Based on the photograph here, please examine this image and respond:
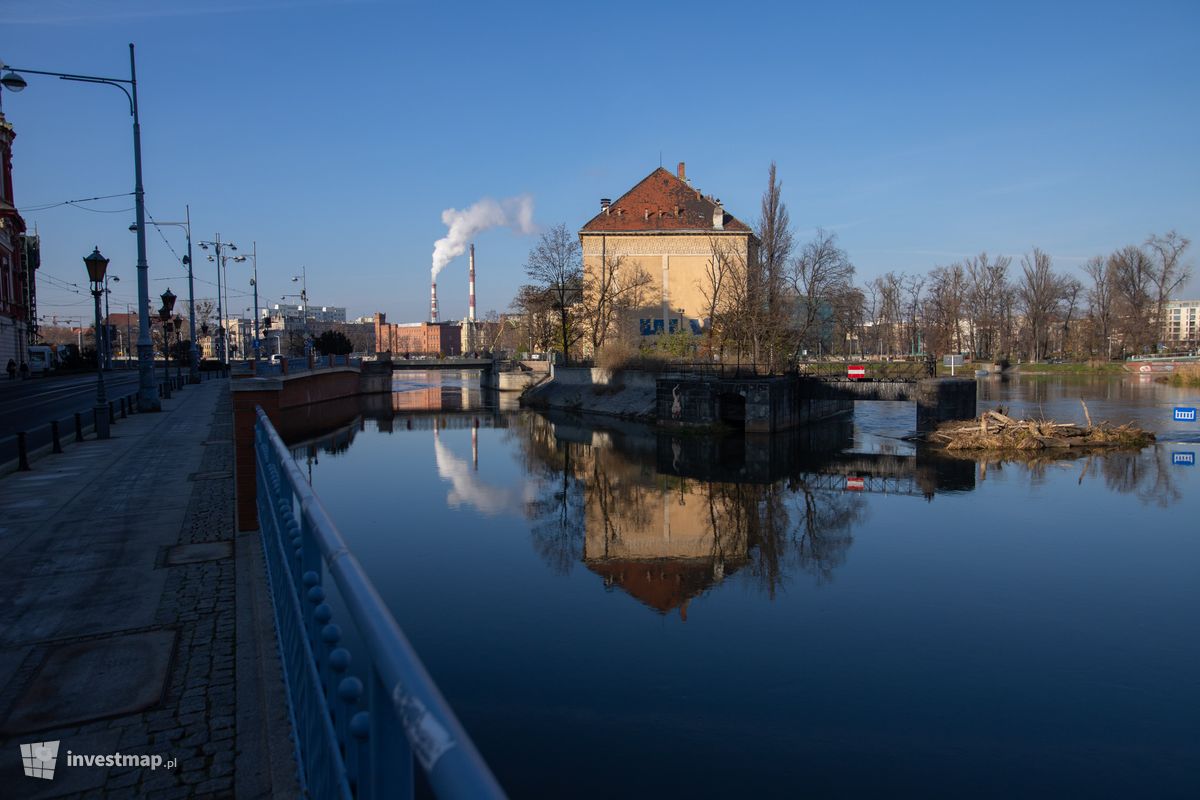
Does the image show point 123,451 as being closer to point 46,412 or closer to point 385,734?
point 46,412

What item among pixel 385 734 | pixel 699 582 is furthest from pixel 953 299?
pixel 385 734

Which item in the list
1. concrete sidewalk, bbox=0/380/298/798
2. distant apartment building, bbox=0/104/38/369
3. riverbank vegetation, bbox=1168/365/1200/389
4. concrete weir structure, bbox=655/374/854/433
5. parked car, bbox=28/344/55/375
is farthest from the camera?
parked car, bbox=28/344/55/375

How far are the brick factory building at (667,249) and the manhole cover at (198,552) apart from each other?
46866mm

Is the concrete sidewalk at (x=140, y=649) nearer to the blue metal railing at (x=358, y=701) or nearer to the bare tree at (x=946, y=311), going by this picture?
the blue metal railing at (x=358, y=701)

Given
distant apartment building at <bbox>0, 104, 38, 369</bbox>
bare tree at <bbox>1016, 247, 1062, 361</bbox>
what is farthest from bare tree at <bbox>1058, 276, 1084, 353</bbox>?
distant apartment building at <bbox>0, 104, 38, 369</bbox>

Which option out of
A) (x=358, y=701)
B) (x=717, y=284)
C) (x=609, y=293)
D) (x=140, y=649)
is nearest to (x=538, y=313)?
(x=609, y=293)

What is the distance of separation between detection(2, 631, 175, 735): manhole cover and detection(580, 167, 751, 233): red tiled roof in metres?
51.0

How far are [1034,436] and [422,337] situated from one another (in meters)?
134

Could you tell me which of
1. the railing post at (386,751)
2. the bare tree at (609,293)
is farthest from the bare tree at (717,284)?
the railing post at (386,751)

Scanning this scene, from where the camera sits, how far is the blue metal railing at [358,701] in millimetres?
1291

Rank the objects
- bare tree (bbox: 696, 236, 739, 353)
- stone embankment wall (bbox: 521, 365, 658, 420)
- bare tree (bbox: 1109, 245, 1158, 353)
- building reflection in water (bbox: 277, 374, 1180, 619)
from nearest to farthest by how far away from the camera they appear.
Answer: building reflection in water (bbox: 277, 374, 1180, 619)
stone embankment wall (bbox: 521, 365, 658, 420)
bare tree (bbox: 696, 236, 739, 353)
bare tree (bbox: 1109, 245, 1158, 353)

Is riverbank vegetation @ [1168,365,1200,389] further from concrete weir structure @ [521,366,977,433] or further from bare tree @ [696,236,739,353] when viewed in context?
bare tree @ [696,236,739,353]

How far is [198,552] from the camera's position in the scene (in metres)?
7.65

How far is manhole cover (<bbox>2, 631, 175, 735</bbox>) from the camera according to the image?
14.4 feet
